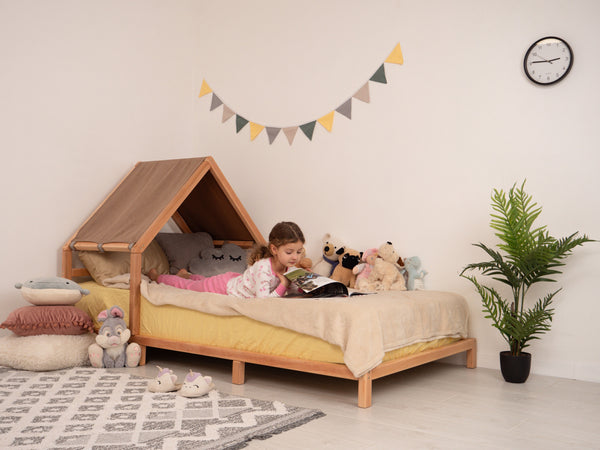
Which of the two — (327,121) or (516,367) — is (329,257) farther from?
(516,367)

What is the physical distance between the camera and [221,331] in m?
3.20

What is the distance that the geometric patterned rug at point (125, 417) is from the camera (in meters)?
2.10

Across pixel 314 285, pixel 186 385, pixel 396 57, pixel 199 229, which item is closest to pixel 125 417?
pixel 186 385

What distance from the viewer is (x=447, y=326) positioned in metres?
3.34

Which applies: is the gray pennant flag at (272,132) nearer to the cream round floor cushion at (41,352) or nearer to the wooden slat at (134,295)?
the wooden slat at (134,295)

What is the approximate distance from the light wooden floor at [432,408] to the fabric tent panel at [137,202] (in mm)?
845

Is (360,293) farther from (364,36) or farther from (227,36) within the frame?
(227,36)

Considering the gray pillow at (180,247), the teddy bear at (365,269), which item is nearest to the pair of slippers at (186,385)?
the teddy bear at (365,269)

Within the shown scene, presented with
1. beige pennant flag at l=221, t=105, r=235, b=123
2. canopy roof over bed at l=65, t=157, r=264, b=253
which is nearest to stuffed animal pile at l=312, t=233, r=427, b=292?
canopy roof over bed at l=65, t=157, r=264, b=253

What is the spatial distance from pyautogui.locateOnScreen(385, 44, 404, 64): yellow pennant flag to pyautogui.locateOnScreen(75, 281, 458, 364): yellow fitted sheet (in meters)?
1.84

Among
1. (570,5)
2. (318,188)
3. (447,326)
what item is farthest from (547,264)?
(318,188)

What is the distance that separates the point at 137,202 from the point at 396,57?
77.6 inches

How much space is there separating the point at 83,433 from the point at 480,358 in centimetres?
237

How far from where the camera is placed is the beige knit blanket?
270 centimetres
